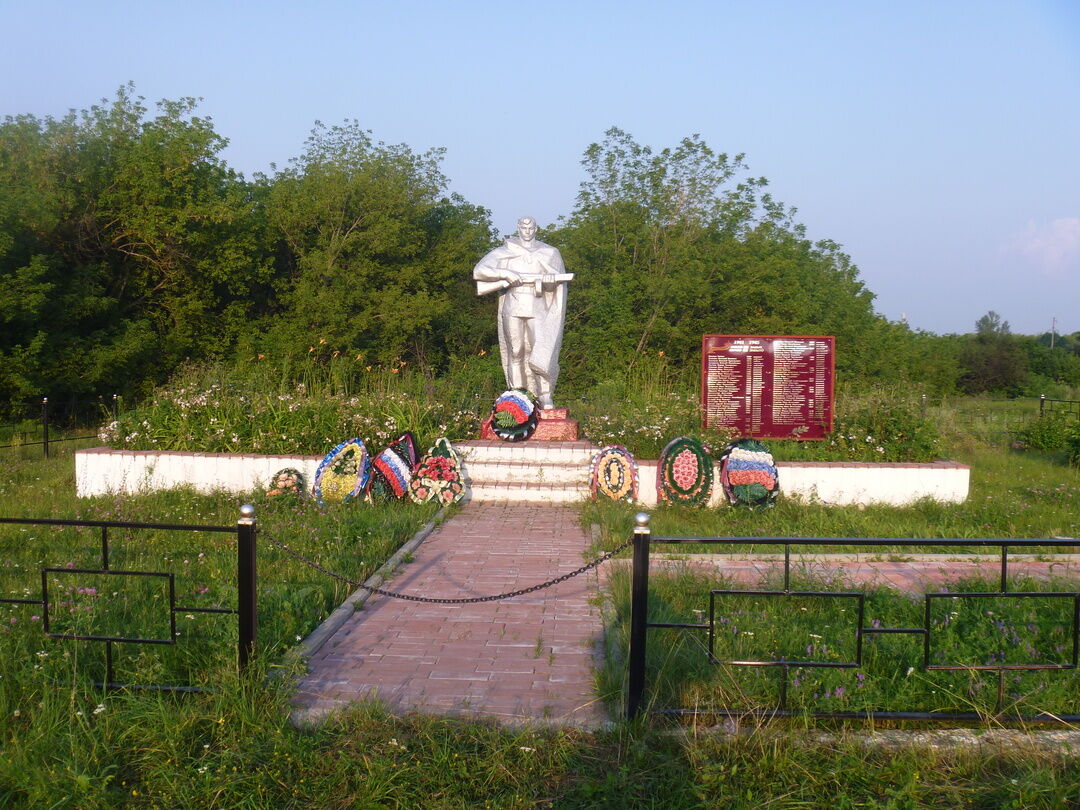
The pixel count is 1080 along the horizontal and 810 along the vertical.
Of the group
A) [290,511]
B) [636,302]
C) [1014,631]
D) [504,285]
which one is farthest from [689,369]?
[1014,631]

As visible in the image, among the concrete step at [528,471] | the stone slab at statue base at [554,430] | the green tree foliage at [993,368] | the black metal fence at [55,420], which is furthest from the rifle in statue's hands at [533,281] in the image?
the green tree foliage at [993,368]

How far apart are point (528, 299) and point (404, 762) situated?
8.71 meters

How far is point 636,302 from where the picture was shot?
22391 millimetres

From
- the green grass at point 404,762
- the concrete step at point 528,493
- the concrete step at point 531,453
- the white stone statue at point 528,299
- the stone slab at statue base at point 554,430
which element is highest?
the white stone statue at point 528,299

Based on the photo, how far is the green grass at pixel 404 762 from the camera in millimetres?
3479

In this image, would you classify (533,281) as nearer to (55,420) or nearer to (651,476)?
(651,476)

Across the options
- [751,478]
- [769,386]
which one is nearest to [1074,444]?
[769,386]

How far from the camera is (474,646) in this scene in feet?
16.8

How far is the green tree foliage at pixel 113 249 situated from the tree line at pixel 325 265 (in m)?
0.05

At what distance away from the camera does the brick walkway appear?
429cm

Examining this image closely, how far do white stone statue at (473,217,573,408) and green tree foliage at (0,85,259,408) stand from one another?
10.2m

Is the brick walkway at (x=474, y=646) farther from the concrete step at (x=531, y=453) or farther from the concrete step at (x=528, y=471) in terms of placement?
the concrete step at (x=531, y=453)

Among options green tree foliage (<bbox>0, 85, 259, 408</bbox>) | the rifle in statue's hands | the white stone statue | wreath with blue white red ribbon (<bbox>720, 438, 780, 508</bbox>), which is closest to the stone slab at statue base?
the white stone statue

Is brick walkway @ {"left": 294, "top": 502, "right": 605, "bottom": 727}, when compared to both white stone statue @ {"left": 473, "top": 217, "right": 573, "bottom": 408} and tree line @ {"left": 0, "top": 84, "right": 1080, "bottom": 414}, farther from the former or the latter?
tree line @ {"left": 0, "top": 84, "right": 1080, "bottom": 414}
